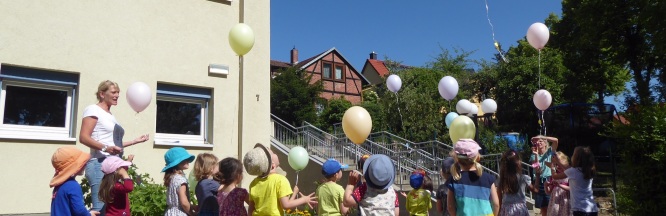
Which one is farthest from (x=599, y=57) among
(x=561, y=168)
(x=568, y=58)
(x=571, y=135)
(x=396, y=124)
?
(x=561, y=168)

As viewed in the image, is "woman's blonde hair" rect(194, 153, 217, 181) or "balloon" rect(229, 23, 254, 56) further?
"balloon" rect(229, 23, 254, 56)

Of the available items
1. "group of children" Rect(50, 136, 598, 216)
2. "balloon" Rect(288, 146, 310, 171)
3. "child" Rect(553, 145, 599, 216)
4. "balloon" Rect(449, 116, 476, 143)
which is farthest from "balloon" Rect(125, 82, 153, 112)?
"child" Rect(553, 145, 599, 216)

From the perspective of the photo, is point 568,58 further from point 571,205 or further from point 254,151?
point 254,151

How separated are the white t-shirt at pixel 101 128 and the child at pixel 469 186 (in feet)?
10.3

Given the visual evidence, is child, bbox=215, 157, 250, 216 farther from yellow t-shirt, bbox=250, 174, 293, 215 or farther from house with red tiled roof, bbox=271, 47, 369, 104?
house with red tiled roof, bbox=271, 47, 369, 104

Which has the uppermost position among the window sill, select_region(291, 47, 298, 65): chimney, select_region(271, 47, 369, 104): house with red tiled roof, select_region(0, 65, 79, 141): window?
select_region(291, 47, 298, 65): chimney

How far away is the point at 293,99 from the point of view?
2403 cm

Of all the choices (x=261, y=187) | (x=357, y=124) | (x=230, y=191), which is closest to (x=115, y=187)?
(x=230, y=191)

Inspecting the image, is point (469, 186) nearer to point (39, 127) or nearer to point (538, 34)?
point (538, 34)

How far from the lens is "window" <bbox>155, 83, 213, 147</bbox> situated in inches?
327

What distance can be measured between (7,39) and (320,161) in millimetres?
6459

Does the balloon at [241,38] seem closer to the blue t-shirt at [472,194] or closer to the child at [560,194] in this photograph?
the blue t-shirt at [472,194]

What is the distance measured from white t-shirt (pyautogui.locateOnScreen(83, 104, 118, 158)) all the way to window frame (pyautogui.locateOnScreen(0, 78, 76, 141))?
2.78m

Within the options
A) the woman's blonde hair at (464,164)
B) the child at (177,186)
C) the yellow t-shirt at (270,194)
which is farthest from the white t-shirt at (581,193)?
the child at (177,186)
